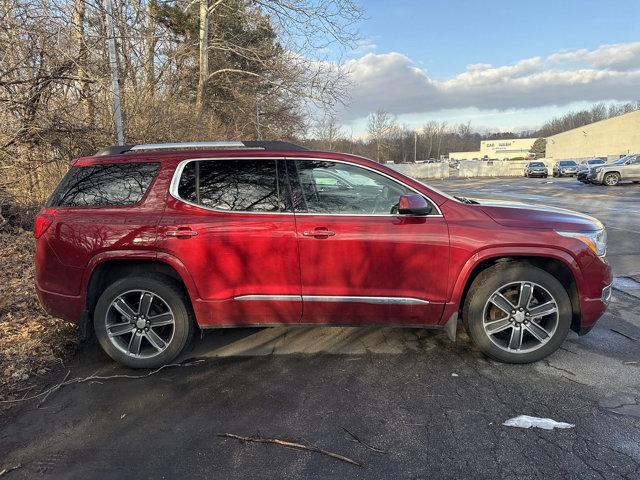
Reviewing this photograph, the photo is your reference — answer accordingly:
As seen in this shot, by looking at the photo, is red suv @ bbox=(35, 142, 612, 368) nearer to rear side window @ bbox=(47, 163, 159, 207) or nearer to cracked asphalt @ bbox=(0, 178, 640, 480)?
rear side window @ bbox=(47, 163, 159, 207)

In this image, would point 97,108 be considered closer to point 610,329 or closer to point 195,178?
point 195,178

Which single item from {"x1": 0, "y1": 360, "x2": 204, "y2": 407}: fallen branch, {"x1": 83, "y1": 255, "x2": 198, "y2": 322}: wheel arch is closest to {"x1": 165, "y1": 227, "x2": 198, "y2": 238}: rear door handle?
{"x1": 83, "y1": 255, "x2": 198, "y2": 322}: wheel arch

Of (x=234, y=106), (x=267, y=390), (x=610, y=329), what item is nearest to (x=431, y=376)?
(x=267, y=390)

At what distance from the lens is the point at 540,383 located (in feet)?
10.9

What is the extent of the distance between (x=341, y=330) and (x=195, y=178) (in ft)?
6.85

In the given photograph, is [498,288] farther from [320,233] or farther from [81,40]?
[81,40]

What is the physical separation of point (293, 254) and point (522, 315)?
1981 millimetres

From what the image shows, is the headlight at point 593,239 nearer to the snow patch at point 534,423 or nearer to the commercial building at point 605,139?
the snow patch at point 534,423

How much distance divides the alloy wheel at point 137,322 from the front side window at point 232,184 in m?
0.96

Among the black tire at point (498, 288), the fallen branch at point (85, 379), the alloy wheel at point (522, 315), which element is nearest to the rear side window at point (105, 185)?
the fallen branch at point (85, 379)

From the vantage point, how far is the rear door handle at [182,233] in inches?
137

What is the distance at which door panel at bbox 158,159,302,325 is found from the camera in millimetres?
3471

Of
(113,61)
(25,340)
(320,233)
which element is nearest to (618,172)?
(113,61)

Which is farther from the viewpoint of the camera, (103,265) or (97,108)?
(97,108)
